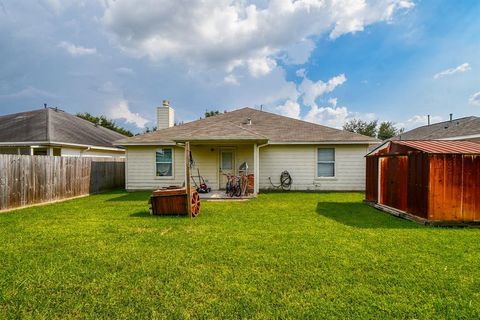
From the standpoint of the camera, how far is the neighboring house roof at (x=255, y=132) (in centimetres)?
1048

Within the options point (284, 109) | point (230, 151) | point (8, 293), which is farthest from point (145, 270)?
point (284, 109)

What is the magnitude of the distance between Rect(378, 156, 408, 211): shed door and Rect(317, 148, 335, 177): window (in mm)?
4276

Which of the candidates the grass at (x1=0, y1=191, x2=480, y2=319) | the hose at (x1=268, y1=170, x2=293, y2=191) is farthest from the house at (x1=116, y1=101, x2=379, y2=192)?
the grass at (x1=0, y1=191, x2=480, y2=319)

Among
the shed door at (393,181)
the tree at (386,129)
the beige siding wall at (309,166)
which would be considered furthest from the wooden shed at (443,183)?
the tree at (386,129)

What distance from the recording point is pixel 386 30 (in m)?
12.1

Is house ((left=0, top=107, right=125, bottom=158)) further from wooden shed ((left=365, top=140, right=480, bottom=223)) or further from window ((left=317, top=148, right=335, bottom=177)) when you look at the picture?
wooden shed ((left=365, top=140, right=480, bottom=223))

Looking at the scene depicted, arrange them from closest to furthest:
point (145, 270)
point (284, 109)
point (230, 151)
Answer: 1. point (145, 270)
2. point (230, 151)
3. point (284, 109)

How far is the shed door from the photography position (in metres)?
7.03

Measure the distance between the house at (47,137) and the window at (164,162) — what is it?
Result: 5371 millimetres

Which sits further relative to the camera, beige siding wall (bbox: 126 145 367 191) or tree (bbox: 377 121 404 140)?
tree (bbox: 377 121 404 140)

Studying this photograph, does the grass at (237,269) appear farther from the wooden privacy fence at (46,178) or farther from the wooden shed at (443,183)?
the wooden privacy fence at (46,178)

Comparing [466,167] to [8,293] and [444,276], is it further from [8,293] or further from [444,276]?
[8,293]

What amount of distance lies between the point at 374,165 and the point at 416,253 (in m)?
5.25

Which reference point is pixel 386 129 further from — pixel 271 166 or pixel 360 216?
pixel 360 216
